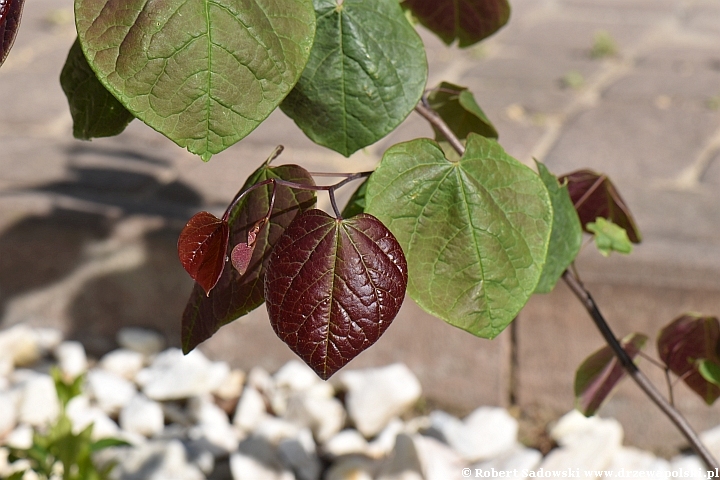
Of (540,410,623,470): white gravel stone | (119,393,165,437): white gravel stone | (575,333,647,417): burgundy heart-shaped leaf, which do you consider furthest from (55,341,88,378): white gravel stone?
(575,333,647,417): burgundy heart-shaped leaf

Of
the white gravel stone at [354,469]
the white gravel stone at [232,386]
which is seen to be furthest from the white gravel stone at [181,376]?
the white gravel stone at [354,469]

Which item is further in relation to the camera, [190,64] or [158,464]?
[158,464]

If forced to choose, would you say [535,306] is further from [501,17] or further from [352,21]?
[352,21]

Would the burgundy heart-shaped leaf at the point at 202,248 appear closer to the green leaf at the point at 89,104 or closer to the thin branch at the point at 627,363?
the green leaf at the point at 89,104

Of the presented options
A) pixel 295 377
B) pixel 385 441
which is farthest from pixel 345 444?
pixel 295 377

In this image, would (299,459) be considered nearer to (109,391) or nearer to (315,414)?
(315,414)

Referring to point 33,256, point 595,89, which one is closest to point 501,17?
point 33,256

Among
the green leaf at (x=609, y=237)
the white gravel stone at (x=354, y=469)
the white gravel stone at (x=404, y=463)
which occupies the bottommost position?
the white gravel stone at (x=354, y=469)

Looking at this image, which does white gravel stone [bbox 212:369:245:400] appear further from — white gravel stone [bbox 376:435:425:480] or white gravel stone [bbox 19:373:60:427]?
white gravel stone [bbox 376:435:425:480]
